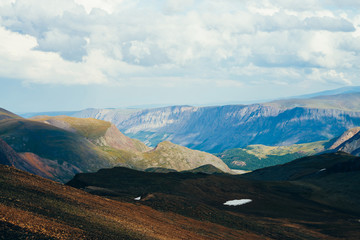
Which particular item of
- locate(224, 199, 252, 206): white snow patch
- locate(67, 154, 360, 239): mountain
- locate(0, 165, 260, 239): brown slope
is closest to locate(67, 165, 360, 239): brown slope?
locate(67, 154, 360, 239): mountain

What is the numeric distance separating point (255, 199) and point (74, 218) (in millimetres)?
95827

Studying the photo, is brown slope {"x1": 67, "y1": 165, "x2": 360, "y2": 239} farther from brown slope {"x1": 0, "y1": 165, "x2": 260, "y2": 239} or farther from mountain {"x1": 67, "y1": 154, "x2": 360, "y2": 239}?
brown slope {"x1": 0, "y1": 165, "x2": 260, "y2": 239}

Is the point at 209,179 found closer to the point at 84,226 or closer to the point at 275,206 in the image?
the point at 275,206

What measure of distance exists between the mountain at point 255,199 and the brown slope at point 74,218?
11.6 meters

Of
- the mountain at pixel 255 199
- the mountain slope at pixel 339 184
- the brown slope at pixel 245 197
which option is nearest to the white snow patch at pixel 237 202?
the mountain at pixel 255 199

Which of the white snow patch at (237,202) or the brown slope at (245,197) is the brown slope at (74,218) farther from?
the white snow patch at (237,202)

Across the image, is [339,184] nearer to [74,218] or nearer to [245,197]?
[245,197]

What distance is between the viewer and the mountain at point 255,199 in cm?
8825

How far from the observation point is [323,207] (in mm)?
134125

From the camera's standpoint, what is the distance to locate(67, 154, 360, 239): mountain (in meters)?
88.2

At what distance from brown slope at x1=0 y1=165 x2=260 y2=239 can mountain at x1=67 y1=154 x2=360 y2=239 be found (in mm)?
11649

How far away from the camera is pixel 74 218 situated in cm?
4841

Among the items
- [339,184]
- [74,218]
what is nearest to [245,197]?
[339,184]

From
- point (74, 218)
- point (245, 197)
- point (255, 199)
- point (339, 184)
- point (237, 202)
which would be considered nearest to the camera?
point (74, 218)
